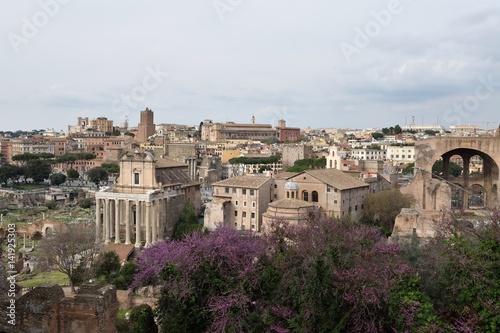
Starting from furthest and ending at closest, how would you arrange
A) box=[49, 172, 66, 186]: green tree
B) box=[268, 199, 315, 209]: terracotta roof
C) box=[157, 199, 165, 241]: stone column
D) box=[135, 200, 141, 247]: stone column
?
box=[49, 172, 66, 186]: green tree < box=[157, 199, 165, 241]: stone column < box=[135, 200, 141, 247]: stone column < box=[268, 199, 315, 209]: terracotta roof

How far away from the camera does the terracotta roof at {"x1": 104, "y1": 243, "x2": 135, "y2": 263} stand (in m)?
36.6

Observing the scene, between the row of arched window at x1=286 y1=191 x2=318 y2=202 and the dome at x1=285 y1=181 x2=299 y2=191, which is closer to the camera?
the row of arched window at x1=286 y1=191 x2=318 y2=202

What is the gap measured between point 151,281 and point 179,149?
4468 centimetres

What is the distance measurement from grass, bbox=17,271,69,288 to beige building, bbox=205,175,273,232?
11.5 meters

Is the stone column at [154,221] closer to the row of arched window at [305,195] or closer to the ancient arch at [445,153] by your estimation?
the row of arched window at [305,195]

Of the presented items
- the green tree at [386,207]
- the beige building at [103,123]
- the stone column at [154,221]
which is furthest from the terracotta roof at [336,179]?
the beige building at [103,123]

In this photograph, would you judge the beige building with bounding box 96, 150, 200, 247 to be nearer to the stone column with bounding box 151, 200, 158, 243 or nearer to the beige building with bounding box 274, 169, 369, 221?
the stone column with bounding box 151, 200, 158, 243

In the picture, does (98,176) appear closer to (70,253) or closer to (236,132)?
(70,253)

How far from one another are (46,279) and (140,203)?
9.20 metres

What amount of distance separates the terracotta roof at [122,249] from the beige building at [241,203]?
247 inches

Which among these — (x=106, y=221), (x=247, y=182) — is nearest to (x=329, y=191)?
(x=247, y=182)

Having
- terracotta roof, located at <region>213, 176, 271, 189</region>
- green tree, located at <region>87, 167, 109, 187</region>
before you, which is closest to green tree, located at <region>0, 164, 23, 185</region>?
green tree, located at <region>87, 167, 109, 187</region>

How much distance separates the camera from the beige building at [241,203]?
39.6 metres

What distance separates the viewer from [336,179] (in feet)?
132
